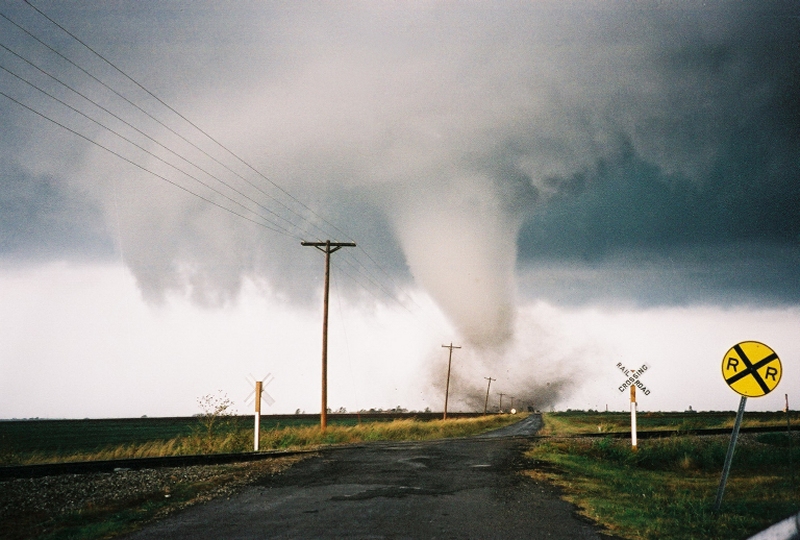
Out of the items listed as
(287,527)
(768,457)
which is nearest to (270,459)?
(287,527)

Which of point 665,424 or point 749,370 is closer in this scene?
point 749,370

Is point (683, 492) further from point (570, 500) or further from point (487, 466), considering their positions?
point (487, 466)

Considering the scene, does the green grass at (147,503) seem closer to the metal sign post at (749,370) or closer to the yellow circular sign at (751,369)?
the metal sign post at (749,370)

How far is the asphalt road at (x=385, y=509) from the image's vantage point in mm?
6406

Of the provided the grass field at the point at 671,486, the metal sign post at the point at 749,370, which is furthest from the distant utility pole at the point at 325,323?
the metal sign post at the point at 749,370

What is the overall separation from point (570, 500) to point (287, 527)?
510cm

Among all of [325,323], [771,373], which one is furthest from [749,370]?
[325,323]

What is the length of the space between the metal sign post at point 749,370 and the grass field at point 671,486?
84cm

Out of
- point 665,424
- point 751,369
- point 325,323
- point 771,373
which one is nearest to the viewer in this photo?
point 771,373

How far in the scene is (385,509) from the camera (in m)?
7.67

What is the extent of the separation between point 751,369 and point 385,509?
20.2 feet

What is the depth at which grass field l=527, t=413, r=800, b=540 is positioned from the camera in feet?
23.2

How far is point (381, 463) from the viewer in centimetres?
1359

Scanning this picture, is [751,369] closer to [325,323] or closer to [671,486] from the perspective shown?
[671,486]
